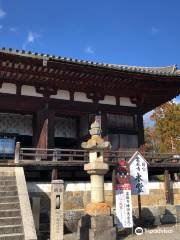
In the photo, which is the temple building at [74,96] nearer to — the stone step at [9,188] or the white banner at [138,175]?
the stone step at [9,188]

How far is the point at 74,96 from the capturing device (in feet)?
48.0

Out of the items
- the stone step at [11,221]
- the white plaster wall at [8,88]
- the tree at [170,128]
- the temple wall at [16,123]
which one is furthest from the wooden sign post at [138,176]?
the tree at [170,128]

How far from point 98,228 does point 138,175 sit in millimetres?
2422

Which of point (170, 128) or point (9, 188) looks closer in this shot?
point (9, 188)

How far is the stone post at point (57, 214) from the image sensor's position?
7629 mm

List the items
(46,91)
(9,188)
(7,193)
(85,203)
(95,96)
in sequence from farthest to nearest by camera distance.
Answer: (95,96) → (46,91) → (85,203) → (9,188) → (7,193)

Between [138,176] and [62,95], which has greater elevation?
[62,95]

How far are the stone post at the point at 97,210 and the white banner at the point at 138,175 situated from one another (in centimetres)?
140

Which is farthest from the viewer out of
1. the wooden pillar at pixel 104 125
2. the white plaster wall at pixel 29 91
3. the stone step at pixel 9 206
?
the wooden pillar at pixel 104 125

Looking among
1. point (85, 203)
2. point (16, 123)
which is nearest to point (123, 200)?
point (85, 203)

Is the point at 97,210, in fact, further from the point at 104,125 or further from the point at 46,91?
the point at 46,91

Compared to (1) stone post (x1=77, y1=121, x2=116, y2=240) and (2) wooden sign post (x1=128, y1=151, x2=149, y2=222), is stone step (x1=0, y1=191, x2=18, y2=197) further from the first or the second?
(2) wooden sign post (x1=128, y1=151, x2=149, y2=222)

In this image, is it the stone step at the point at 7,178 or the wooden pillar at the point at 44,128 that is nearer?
the stone step at the point at 7,178

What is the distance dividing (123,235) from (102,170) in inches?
92.0
